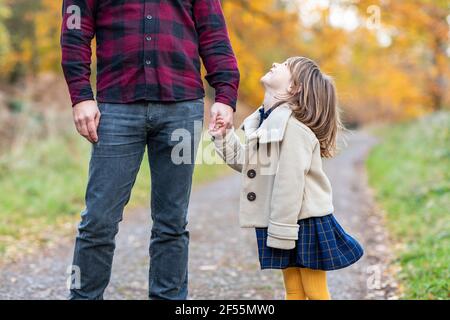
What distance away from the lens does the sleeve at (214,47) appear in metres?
2.74

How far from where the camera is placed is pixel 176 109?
2633mm

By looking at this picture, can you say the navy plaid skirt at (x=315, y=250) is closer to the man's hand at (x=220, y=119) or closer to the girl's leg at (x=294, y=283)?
A: the girl's leg at (x=294, y=283)

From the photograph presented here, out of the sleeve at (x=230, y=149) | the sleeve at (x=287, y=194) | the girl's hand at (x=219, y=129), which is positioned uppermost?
the girl's hand at (x=219, y=129)

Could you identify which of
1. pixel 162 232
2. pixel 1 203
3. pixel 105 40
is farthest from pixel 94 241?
pixel 1 203

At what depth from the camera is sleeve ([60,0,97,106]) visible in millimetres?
2543

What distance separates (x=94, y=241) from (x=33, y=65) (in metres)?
17.5

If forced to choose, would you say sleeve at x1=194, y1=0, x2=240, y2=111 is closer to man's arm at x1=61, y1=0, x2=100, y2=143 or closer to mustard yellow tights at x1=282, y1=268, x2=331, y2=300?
man's arm at x1=61, y1=0, x2=100, y2=143

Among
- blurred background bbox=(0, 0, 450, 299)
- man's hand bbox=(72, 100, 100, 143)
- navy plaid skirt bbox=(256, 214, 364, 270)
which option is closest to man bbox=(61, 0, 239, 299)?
man's hand bbox=(72, 100, 100, 143)

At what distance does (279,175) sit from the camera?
256cm

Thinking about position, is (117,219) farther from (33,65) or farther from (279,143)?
(33,65)

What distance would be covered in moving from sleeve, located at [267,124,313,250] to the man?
0.32 meters

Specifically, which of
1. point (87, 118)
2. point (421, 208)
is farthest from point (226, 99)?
point (421, 208)

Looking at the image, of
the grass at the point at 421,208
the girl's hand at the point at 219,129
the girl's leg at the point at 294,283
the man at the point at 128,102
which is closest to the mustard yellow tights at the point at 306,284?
the girl's leg at the point at 294,283

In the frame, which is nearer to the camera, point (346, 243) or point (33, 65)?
point (346, 243)
